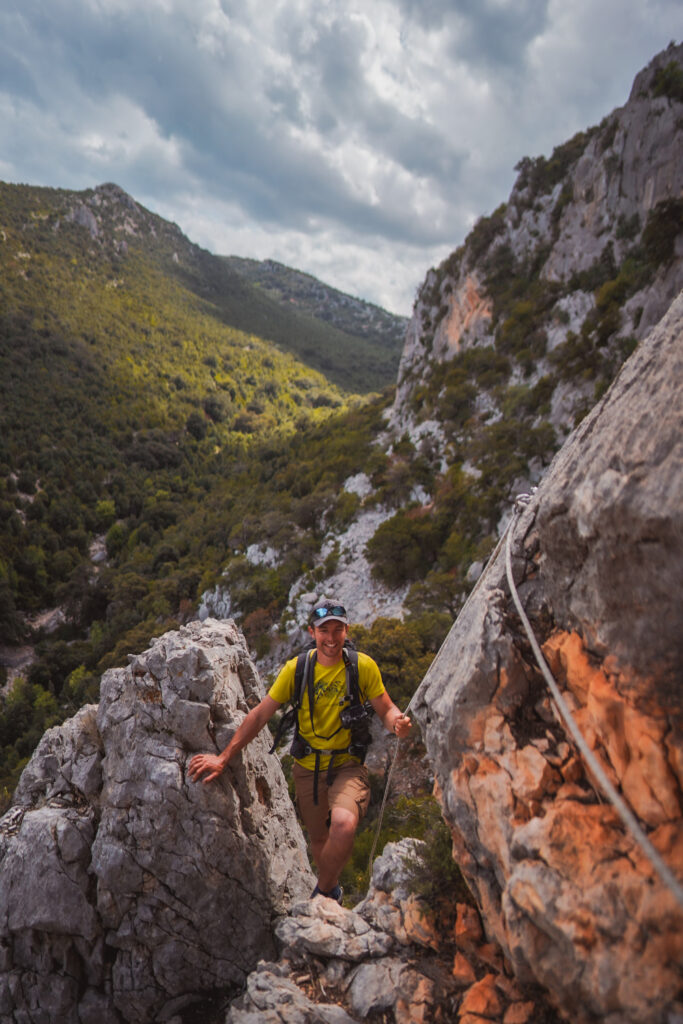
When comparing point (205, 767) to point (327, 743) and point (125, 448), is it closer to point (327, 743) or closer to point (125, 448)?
point (327, 743)

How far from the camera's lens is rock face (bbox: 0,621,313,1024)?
4.08 m

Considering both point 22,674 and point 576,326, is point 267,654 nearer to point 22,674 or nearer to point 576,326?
→ point 22,674

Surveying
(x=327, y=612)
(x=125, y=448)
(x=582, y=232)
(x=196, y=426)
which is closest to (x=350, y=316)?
(x=196, y=426)

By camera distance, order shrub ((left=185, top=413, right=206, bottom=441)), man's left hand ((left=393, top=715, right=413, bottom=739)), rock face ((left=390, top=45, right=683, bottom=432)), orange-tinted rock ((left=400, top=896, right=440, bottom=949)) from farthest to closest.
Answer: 1. shrub ((left=185, top=413, right=206, bottom=441))
2. rock face ((left=390, top=45, right=683, bottom=432))
3. man's left hand ((left=393, top=715, right=413, bottom=739))
4. orange-tinted rock ((left=400, top=896, right=440, bottom=949))

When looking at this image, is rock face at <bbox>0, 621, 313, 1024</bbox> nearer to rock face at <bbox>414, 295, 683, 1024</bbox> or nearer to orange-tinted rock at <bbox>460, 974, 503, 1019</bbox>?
orange-tinted rock at <bbox>460, 974, 503, 1019</bbox>

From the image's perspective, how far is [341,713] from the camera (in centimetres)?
424

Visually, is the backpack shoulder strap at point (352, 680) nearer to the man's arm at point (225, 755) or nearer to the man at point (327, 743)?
the man at point (327, 743)

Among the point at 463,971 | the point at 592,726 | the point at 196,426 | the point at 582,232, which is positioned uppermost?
the point at 582,232

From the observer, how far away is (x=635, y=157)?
2417cm

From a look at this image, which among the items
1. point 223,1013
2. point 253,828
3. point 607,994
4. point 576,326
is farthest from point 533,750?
point 576,326

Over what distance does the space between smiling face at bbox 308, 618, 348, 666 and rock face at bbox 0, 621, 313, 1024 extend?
1.37 m

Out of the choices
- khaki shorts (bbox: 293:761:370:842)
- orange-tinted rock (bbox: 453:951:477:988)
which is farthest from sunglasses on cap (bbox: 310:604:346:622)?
orange-tinted rock (bbox: 453:951:477:988)

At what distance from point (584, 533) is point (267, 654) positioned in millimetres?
22326

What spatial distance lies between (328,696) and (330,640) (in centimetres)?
54
